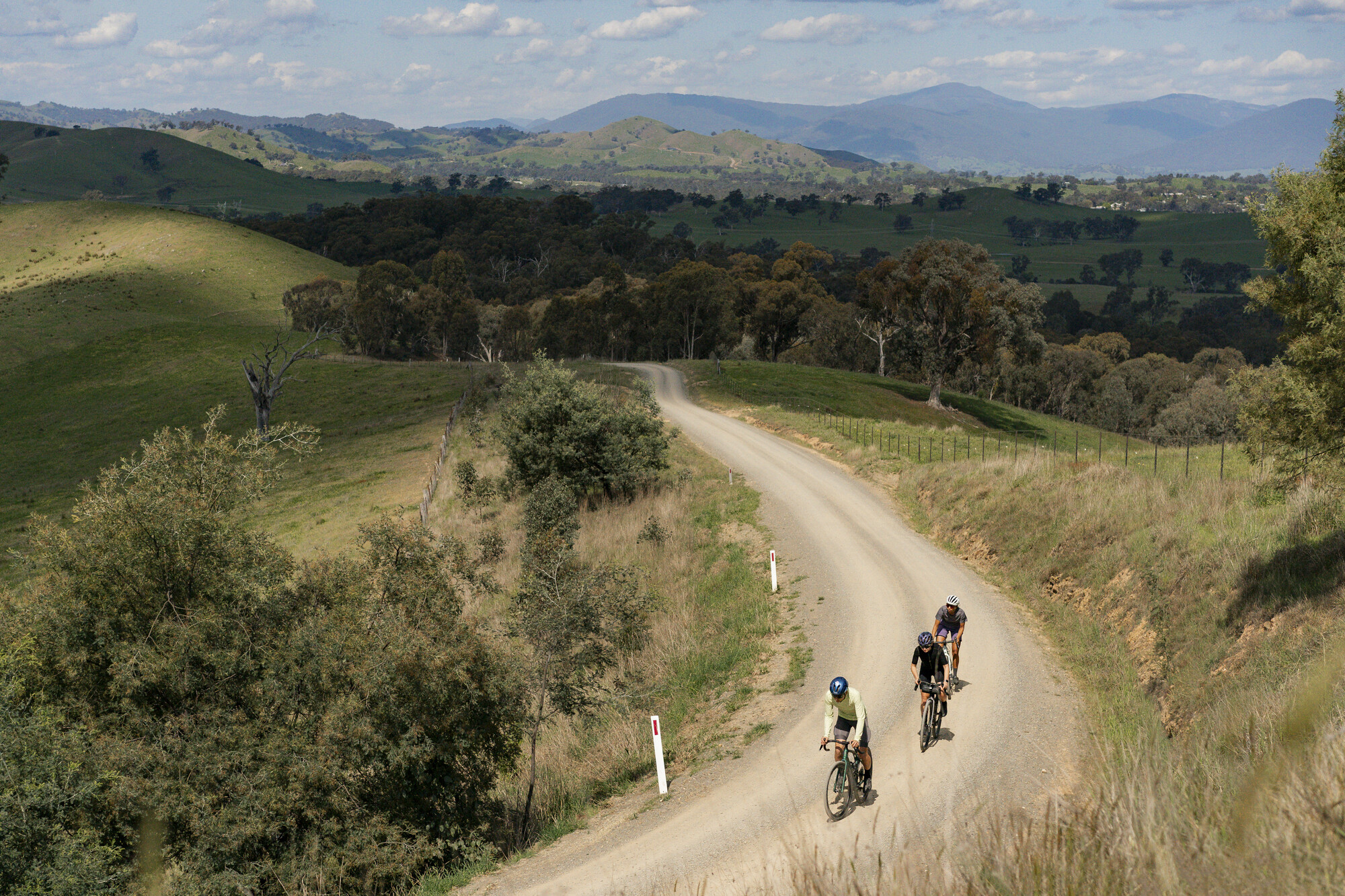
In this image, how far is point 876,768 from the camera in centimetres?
1266

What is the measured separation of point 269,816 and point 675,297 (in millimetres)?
77910

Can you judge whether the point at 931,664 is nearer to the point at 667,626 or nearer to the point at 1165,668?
the point at 1165,668

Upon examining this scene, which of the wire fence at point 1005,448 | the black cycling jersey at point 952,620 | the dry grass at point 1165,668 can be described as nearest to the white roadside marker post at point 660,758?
the dry grass at point 1165,668

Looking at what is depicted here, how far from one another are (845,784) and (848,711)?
931 millimetres

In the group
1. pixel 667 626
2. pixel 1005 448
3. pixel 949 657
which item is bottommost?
pixel 667 626

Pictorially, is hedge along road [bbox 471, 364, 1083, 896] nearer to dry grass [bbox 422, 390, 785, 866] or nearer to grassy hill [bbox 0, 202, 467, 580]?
dry grass [bbox 422, 390, 785, 866]

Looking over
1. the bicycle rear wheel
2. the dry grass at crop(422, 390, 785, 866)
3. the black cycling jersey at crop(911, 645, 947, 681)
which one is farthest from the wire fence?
the bicycle rear wheel

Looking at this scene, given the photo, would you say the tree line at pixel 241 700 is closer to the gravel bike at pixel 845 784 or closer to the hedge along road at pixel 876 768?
the hedge along road at pixel 876 768

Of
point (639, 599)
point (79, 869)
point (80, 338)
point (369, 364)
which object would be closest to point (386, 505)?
point (639, 599)

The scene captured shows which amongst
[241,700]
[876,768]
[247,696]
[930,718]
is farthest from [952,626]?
[241,700]

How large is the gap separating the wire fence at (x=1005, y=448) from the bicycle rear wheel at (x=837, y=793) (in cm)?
1096

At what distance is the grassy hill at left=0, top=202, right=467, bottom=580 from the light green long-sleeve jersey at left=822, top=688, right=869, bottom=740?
86.3ft

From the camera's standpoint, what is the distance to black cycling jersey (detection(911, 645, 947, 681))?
1278 cm

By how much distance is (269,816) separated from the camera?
12.3m
